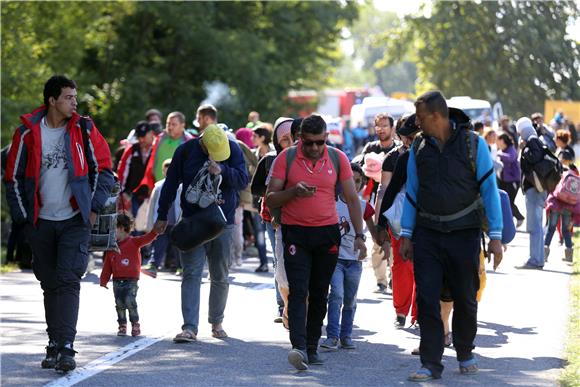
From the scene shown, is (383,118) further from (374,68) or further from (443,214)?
(374,68)

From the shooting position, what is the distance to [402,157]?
995 cm

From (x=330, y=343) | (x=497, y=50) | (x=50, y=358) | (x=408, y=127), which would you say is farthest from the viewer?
(x=497, y=50)

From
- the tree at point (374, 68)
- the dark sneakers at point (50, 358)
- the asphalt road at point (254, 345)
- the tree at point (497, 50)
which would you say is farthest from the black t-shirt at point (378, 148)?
the tree at point (374, 68)

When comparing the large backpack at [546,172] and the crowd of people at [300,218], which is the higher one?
the large backpack at [546,172]

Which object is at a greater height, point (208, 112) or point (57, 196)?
point (208, 112)

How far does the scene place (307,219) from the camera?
9.92 metres

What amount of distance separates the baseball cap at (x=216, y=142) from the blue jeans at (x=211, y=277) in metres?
0.60

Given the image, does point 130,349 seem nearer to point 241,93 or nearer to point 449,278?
point 449,278

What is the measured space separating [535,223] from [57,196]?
9.48 m

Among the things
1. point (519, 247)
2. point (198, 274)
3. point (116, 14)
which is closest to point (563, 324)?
point (198, 274)

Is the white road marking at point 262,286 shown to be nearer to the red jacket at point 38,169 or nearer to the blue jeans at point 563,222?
the blue jeans at point 563,222

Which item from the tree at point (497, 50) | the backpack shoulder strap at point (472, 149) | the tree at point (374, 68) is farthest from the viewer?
the tree at point (374, 68)

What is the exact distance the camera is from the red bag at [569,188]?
60.9ft

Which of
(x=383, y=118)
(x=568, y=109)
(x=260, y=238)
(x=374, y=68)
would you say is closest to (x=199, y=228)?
(x=383, y=118)
